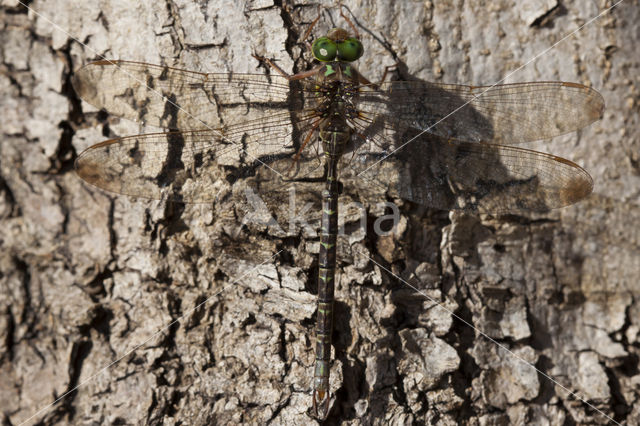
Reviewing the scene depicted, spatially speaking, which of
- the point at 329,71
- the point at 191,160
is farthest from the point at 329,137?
the point at 191,160

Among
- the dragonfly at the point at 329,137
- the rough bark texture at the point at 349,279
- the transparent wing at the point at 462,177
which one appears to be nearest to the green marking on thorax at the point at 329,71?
the dragonfly at the point at 329,137

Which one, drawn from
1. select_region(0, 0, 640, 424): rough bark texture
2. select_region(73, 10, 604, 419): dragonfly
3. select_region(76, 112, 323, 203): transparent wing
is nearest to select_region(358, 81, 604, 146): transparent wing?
select_region(73, 10, 604, 419): dragonfly

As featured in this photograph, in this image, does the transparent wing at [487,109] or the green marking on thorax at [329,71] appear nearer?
the transparent wing at [487,109]

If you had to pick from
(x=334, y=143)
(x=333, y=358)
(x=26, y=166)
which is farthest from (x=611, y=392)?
(x=26, y=166)

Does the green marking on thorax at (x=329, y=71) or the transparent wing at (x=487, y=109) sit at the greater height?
the green marking on thorax at (x=329, y=71)

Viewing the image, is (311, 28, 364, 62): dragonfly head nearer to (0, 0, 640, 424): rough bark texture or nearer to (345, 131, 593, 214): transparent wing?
(0, 0, 640, 424): rough bark texture

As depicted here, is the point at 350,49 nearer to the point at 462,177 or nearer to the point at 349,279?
the point at 462,177

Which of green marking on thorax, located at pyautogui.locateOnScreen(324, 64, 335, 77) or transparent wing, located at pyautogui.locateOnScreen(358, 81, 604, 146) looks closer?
transparent wing, located at pyautogui.locateOnScreen(358, 81, 604, 146)

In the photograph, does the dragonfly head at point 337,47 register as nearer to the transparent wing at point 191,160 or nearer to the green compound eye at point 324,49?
the green compound eye at point 324,49
